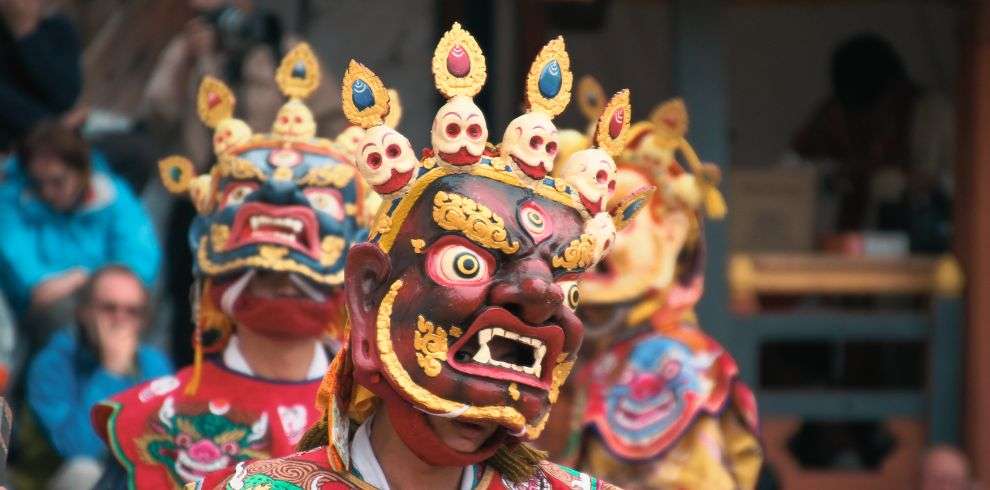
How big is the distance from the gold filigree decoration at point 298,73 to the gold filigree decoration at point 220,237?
17.5 inches

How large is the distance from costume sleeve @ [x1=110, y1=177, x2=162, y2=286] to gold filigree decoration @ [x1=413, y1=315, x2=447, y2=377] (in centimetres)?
466

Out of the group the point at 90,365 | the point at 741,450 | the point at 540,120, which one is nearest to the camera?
the point at 540,120

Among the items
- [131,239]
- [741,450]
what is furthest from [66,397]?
[741,450]

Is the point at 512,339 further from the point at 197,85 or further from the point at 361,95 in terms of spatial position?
the point at 197,85

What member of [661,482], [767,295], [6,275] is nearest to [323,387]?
[661,482]

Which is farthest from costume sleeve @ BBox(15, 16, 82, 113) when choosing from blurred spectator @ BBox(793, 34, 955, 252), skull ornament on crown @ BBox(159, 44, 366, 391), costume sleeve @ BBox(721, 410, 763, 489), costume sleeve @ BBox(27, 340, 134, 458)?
costume sleeve @ BBox(721, 410, 763, 489)

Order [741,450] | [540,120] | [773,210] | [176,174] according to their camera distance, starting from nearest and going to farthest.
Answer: [540,120] → [176,174] → [741,450] → [773,210]

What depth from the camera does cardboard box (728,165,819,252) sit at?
9492 mm

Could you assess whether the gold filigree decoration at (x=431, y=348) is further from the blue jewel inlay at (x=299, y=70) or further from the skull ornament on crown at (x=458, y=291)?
the blue jewel inlay at (x=299, y=70)

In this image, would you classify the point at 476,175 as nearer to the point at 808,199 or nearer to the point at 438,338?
the point at 438,338

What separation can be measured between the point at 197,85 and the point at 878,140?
111 inches

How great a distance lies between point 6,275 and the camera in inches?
343

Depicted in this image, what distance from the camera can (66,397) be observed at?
817 cm

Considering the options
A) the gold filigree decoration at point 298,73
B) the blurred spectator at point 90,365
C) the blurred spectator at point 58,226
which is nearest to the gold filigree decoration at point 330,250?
the gold filigree decoration at point 298,73
